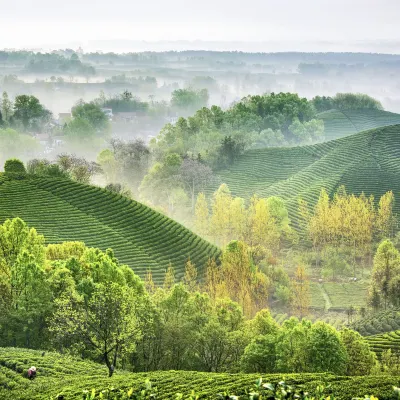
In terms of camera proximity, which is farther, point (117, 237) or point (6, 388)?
point (117, 237)

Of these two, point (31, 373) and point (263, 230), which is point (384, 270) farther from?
point (31, 373)

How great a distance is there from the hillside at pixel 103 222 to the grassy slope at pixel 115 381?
80.7ft

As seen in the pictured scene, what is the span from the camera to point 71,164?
242ft

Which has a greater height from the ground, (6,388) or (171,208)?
(171,208)

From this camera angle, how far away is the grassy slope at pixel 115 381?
63.6ft

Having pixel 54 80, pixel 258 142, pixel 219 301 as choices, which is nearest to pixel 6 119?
pixel 258 142

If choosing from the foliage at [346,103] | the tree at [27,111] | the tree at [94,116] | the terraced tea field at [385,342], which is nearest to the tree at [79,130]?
the tree at [27,111]

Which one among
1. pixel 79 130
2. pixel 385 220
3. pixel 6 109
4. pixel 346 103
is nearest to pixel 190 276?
pixel 385 220

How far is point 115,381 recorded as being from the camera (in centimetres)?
2159

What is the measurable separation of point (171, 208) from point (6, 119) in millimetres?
56647

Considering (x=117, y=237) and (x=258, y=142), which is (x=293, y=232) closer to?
(x=117, y=237)

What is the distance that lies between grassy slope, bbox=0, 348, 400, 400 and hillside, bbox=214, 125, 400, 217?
53.0 metres

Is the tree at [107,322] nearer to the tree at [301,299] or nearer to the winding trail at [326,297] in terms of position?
the tree at [301,299]

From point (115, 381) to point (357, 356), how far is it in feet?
45.8
